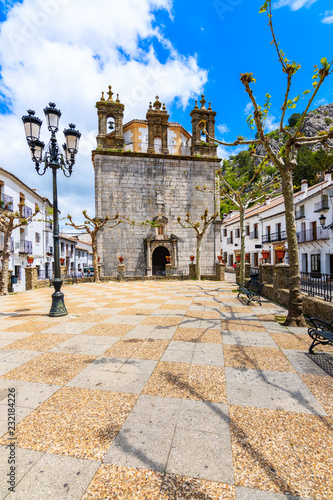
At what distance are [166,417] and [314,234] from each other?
80.8 ft

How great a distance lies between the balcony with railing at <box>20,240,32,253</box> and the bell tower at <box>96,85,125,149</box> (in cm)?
1482

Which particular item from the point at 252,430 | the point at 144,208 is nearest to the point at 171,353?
the point at 252,430

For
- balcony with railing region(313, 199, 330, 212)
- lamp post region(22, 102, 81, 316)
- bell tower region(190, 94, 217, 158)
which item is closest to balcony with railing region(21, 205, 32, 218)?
bell tower region(190, 94, 217, 158)

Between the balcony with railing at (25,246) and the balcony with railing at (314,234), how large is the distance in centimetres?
2986

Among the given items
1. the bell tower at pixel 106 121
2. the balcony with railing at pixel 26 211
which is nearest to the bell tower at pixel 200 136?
the bell tower at pixel 106 121

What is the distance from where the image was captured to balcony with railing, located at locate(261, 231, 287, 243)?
2647 centimetres

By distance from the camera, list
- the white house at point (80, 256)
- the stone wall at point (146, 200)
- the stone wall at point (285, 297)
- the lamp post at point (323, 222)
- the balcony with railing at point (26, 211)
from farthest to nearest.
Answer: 1. the white house at point (80, 256)
2. the balcony with railing at point (26, 211)
3. the stone wall at point (146, 200)
4. the lamp post at point (323, 222)
5. the stone wall at point (285, 297)

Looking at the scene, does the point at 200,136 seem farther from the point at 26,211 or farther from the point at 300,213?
the point at 26,211

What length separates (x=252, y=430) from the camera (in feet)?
7.63

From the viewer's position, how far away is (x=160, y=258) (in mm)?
22906

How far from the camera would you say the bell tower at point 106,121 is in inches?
813

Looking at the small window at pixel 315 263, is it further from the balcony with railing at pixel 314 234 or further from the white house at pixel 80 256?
the white house at pixel 80 256

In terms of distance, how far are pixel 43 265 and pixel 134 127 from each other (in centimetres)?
2149

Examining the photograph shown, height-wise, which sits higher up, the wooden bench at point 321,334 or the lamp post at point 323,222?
the lamp post at point 323,222
